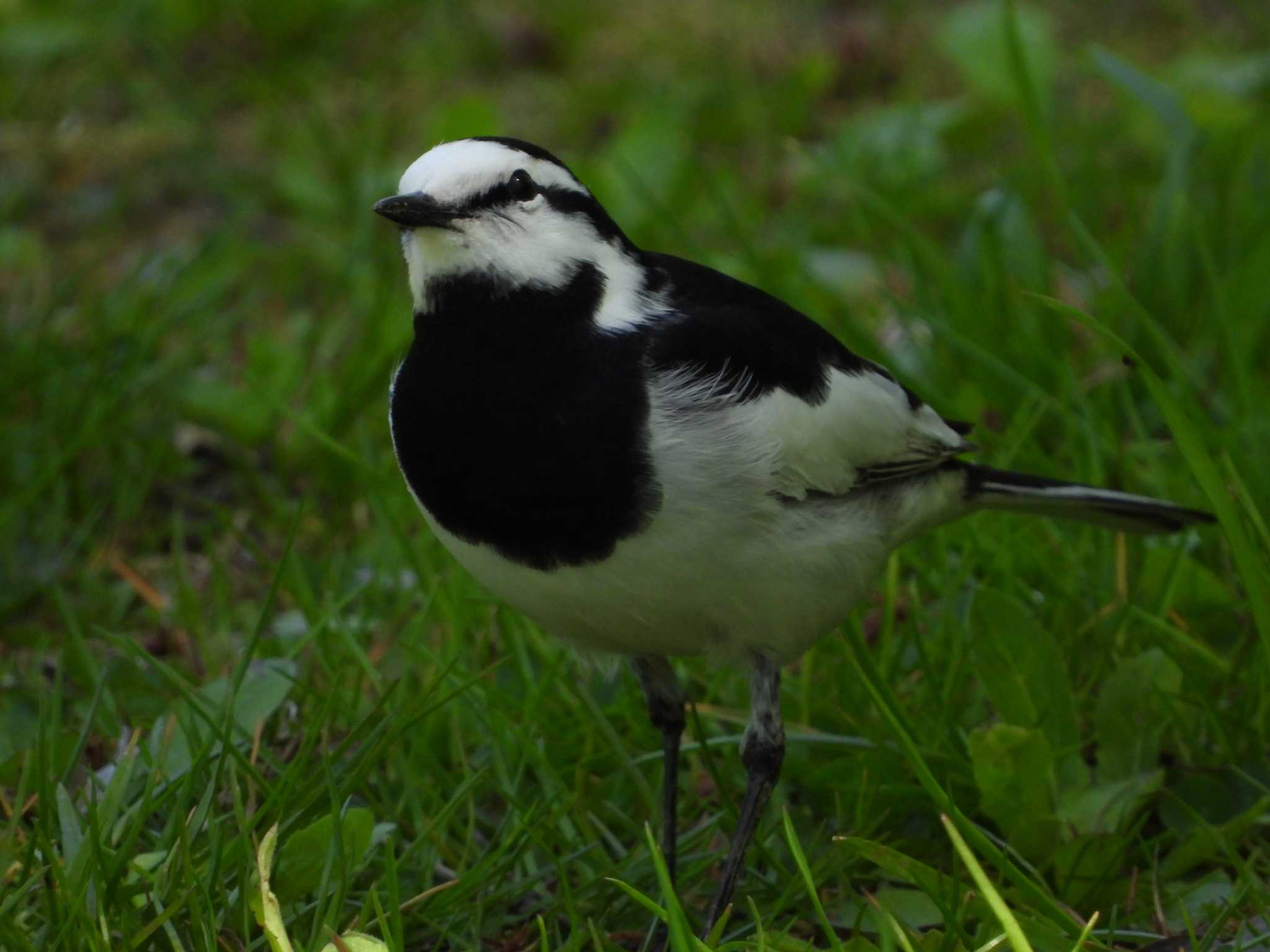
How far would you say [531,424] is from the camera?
2406 mm

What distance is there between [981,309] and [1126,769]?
61.3 inches

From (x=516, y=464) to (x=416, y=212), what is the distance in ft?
1.21

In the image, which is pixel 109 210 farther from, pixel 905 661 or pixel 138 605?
pixel 905 661

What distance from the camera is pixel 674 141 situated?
17.1 ft

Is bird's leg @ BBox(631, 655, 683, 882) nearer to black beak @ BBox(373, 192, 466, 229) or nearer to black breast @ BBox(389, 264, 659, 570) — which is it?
black breast @ BBox(389, 264, 659, 570)

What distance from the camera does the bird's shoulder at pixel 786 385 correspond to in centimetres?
250

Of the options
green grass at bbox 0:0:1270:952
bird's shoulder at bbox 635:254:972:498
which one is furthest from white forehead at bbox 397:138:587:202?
green grass at bbox 0:0:1270:952

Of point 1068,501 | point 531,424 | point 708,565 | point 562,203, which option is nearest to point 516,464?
point 531,424

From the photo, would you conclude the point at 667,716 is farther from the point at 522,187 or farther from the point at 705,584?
the point at 522,187

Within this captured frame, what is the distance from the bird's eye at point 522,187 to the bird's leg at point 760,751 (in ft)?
2.57

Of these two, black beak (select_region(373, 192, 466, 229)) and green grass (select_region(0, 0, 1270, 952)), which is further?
green grass (select_region(0, 0, 1270, 952))

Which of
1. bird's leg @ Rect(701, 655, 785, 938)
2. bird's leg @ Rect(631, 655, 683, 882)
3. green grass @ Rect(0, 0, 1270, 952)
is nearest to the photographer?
green grass @ Rect(0, 0, 1270, 952)

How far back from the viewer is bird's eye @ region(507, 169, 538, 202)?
2461mm

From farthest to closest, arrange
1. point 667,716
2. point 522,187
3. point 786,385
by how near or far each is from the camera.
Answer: point 667,716 → point 786,385 → point 522,187
